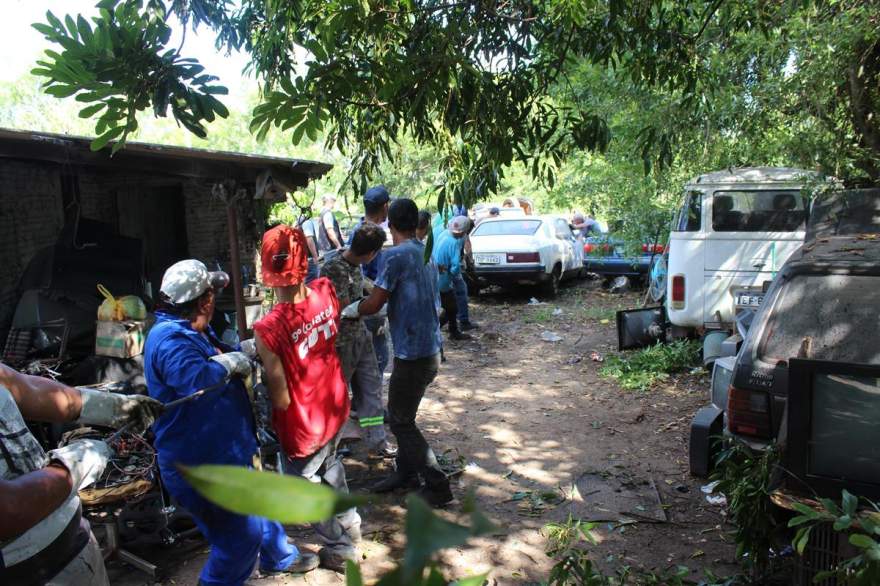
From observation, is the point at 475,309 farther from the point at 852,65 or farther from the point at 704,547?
the point at 704,547

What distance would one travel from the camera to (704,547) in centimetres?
399

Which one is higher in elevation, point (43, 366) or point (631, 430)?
point (43, 366)

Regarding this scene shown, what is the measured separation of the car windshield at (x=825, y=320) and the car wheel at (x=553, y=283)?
9371mm

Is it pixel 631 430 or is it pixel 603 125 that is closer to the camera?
pixel 603 125

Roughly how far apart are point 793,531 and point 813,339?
1034 mm

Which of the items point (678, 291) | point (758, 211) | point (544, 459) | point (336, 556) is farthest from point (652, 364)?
point (336, 556)

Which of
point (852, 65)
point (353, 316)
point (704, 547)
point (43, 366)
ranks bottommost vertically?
point (704, 547)

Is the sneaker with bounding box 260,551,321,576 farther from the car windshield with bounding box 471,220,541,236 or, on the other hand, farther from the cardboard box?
the car windshield with bounding box 471,220,541,236

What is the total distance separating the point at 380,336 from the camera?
5.96 metres

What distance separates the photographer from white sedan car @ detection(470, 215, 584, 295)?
12.6 m

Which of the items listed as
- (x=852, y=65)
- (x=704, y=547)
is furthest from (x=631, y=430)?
(x=852, y=65)

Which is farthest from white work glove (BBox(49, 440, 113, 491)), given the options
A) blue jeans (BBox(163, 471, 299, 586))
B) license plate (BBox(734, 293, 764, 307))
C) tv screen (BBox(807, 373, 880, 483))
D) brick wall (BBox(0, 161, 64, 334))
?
Answer: license plate (BBox(734, 293, 764, 307))

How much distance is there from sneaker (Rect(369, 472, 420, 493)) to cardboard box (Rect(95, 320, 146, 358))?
6.64ft

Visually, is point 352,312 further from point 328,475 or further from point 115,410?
point 115,410
